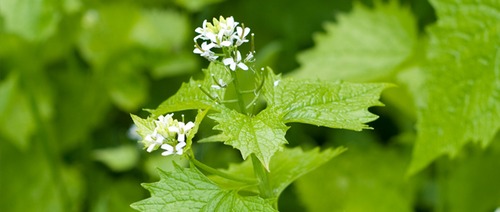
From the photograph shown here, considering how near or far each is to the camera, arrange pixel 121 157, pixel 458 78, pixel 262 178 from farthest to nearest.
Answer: pixel 121 157 → pixel 458 78 → pixel 262 178

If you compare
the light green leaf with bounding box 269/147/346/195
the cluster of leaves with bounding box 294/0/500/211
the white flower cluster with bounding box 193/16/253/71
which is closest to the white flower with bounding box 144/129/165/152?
the white flower cluster with bounding box 193/16/253/71

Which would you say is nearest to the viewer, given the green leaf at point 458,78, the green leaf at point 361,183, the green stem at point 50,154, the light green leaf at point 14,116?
the green leaf at point 458,78

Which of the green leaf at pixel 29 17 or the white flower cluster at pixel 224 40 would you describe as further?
the green leaf at pixel 29 17

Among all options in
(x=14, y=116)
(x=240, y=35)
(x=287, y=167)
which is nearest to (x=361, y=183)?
(x=287, y=167)

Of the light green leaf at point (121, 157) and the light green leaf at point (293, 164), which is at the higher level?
the light green leaf at point (121, 157)

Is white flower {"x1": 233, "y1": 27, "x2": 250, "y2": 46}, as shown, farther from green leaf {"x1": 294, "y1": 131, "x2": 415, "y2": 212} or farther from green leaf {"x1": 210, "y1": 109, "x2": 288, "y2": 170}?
green leaf {"x1": 294, "y1": 131, "x2": 415, "y2": 212}

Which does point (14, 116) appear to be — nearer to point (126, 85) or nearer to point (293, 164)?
point (126, 85)

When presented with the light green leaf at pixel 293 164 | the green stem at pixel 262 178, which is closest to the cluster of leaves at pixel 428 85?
the light green leaf at pixel 293 164

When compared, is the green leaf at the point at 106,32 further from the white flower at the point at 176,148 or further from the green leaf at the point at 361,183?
the white flower at the point at 176,148
